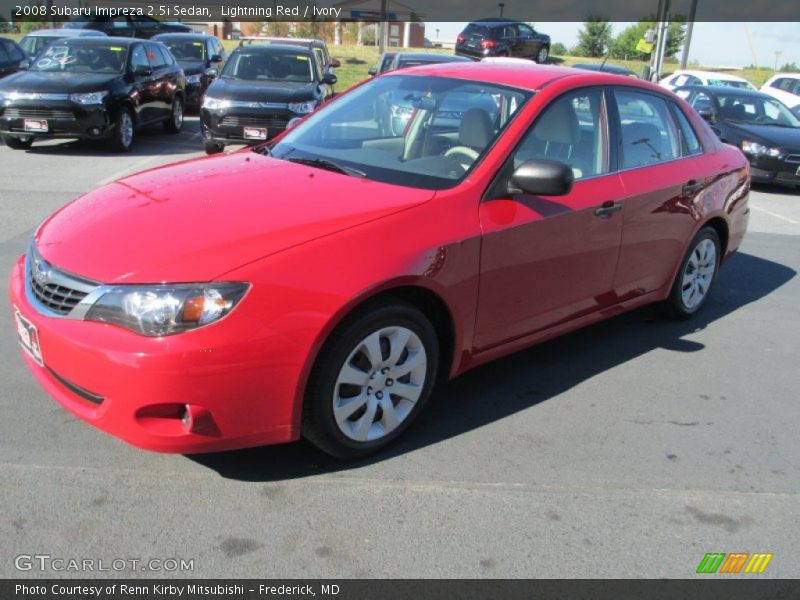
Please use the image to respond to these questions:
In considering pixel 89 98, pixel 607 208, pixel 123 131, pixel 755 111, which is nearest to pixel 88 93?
pixel 89 98

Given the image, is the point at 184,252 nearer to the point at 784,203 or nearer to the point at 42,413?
the point at 42,413

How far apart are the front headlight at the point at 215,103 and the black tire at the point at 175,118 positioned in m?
2.84

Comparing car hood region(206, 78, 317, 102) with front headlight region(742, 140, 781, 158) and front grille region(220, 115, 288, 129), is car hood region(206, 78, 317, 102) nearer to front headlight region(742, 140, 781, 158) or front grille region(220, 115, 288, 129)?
front grille region(220, 115, 288, 129)

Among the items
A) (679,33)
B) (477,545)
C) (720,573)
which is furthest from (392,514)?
(679,33)

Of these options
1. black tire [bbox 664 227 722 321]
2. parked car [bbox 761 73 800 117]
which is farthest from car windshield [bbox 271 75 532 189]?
parked car [bbox 761 73 800 117]

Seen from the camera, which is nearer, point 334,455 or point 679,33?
point 334,455

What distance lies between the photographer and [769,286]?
6586 mm

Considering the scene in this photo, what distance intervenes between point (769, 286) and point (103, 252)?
5696 millimetres

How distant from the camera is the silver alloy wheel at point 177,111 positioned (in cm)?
1388

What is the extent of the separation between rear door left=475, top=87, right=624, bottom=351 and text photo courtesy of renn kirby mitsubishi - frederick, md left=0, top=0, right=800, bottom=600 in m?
0.02

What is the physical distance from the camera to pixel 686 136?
511 centimetres

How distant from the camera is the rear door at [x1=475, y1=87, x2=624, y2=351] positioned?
3629 millimetres

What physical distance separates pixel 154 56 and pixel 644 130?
10914mm
